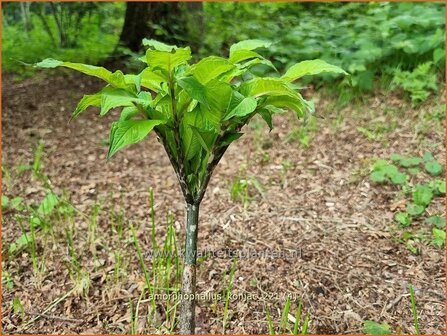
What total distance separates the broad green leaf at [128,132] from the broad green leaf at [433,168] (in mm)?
2133

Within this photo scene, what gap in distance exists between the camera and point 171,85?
1029 millimetres

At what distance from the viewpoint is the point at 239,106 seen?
98 centimetres

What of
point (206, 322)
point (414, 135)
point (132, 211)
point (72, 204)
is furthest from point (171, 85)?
point (414, 135)

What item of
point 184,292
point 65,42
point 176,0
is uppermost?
point 176,0

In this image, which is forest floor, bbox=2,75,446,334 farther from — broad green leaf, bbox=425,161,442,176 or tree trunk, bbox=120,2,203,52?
tree trunk, bbox=120,2,203,52

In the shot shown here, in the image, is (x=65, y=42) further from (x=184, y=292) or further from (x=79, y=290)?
(x=184, y=292)

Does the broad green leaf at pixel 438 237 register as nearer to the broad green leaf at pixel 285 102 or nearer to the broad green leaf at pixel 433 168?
the broad green leaf at pixel 433 168

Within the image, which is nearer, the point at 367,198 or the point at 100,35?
the point at 367,198

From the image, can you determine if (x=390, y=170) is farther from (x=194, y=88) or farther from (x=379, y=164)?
(x=194, y=88)

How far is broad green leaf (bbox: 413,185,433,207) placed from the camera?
7.80ft

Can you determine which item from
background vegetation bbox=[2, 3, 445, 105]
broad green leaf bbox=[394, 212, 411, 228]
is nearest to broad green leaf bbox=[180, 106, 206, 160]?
background vegetation bbox=[2, 3, 445, 105]

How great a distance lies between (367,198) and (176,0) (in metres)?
3.12

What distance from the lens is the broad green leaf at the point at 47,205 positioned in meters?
2.36

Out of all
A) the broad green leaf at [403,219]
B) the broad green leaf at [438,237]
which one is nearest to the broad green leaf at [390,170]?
the broad green leaf at [403,219]
